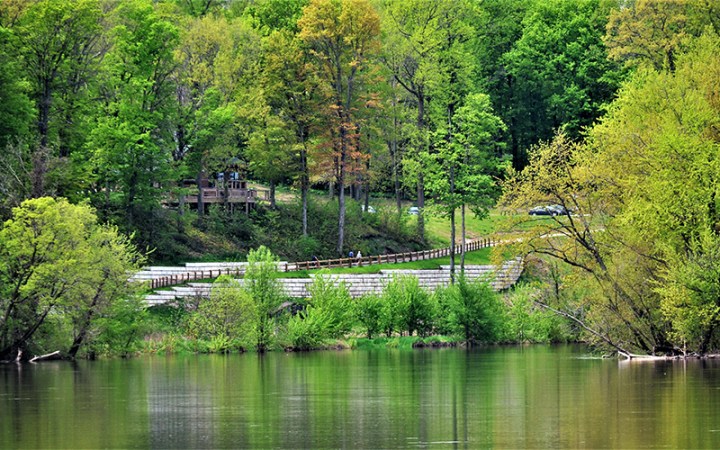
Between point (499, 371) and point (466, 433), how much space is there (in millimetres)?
18935

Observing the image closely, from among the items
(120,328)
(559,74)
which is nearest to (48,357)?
(120,328)

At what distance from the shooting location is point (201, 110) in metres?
85.8

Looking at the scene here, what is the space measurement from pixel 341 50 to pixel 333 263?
15.0 metres

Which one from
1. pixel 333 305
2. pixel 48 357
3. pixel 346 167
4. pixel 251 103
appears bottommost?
pixel 48 357

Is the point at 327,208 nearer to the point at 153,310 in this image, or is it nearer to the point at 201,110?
the point at 201,110

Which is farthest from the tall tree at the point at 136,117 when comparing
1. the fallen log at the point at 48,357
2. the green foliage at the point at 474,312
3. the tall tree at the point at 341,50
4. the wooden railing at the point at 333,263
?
the green foliage at the point at 474,312

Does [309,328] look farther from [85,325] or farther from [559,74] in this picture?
[559,74]

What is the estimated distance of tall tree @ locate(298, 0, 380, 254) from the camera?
87.8 meters

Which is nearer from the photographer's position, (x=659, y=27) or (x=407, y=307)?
(x=407, y=307)

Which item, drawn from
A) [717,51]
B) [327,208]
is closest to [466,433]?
[717,51]

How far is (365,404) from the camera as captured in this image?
39750 mm

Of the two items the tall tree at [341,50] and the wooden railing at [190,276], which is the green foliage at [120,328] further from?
the tall tree at [341,50]

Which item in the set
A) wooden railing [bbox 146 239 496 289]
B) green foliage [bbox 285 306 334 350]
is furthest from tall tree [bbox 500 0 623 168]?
green foliage [bbox 285 306 334 350]

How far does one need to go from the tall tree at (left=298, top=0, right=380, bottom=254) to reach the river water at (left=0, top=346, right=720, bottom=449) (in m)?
31.6
